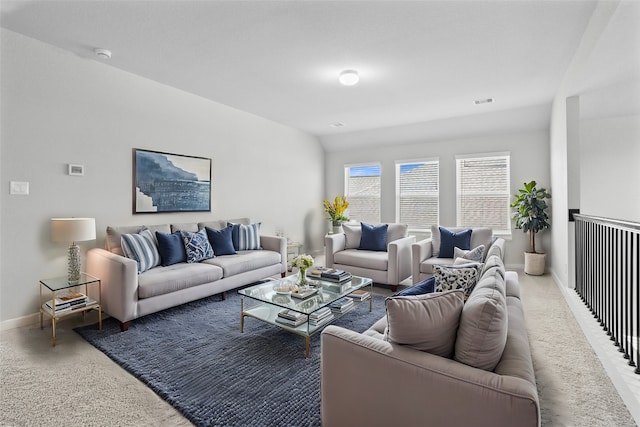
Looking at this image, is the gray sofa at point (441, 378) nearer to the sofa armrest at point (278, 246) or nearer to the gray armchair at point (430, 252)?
the gray armchair at point (430, 252)

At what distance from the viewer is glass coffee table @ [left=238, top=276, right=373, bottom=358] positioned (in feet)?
8.62

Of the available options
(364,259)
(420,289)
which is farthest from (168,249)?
(420,289)

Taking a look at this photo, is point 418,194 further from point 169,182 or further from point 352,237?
point 169,182

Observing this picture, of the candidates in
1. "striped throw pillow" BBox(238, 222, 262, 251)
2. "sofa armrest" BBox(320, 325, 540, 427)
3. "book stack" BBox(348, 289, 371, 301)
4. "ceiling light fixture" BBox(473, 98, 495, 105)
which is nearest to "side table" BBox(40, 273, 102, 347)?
"striped throw pillow" BBox(238, 222, 262, 251)

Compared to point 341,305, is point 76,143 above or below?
above

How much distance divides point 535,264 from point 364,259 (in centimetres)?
274

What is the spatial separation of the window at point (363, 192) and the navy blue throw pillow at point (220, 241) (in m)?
3.52

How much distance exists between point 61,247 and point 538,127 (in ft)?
22.3

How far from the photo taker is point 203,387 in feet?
6.90

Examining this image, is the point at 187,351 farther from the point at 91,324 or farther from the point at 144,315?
the point at 91,324

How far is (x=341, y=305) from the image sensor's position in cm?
303

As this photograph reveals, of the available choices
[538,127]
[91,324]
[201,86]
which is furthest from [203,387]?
[538,127]

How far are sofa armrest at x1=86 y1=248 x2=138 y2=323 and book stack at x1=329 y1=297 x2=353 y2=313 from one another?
1843 millimetres

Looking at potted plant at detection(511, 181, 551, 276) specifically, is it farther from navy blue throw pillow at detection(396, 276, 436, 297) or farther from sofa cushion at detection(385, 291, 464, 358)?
sofa cushion at detection(385, 291, 464, 358)
